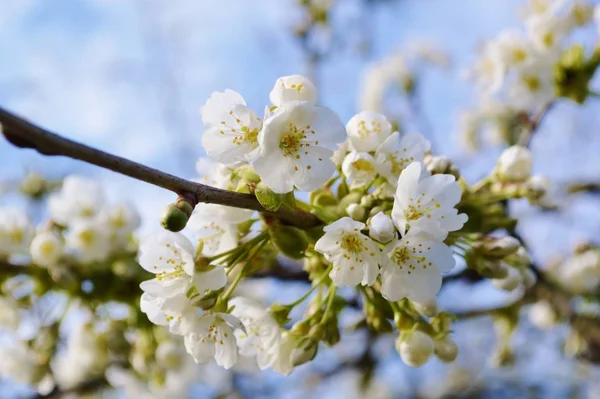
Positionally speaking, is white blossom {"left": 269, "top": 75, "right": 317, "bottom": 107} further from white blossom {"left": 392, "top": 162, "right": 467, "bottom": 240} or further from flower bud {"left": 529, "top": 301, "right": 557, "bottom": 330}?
flower bud {"left": 529, "top": 301, "right": 557, "bottom": 330}

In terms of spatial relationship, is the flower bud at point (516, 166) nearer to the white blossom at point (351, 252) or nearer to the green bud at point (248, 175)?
the white blossom at point (351, 252)

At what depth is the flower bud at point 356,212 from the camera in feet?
4.15

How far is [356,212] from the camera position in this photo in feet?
4.15

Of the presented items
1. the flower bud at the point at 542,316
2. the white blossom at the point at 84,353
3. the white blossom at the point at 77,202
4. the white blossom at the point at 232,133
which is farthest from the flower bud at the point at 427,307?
the flower bud at the point at 542,316

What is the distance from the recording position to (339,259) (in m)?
1.23

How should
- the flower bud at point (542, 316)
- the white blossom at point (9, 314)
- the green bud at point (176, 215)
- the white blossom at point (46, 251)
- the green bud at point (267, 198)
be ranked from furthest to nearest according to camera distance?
the flower bud at point (542, 316), the white blossom at point (9, 314), the white blossom at point (46, 251), the green bud at point (267, 198), the green bud at point (176, 215)

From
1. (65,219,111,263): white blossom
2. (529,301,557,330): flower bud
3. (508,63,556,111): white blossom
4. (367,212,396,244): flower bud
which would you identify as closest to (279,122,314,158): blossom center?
(367,212,396,244): flower bud

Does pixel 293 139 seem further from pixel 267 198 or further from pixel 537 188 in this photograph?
pixel 537 188

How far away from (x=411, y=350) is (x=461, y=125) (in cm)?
313

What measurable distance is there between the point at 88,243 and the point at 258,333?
986mm

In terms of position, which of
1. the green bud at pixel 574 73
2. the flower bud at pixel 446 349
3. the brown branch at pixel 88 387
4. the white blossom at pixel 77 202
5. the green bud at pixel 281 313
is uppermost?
the green bud at pixel 574 73

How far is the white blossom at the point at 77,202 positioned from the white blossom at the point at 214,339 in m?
1.22

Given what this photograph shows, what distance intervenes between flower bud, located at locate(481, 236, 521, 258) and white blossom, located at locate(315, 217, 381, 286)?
0.39 m

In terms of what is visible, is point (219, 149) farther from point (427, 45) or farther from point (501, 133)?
point (427, 45)
